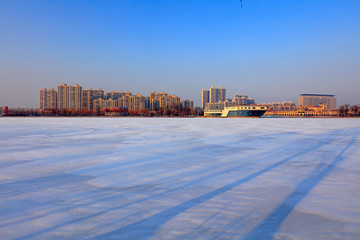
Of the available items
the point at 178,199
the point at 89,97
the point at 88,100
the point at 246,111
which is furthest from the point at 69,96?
the point at 178,199

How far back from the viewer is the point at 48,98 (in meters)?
180

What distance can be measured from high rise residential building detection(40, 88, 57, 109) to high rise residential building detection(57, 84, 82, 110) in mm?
5569

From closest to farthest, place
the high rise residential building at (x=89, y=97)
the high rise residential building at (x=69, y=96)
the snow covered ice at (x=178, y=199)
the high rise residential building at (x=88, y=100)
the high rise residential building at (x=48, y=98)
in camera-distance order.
A: 1. the snow covered ice at (x=178, y=199)
2. the high rise residential building at (x=69, y=96)
3. the high rise residential building at (x=88, y=100)
4. the high rise residential building at (x=89, y=97)
5. the high rise residential building at (x=48, y=98)

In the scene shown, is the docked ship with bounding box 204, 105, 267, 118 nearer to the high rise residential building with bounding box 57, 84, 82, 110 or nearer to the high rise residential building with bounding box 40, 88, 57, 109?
the high rise residential building with bounding box 57, 84, 82, 110

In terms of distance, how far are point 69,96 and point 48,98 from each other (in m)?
19.9

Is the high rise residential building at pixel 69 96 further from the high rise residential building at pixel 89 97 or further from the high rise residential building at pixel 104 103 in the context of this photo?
the high rise residential building at pixel 104 103

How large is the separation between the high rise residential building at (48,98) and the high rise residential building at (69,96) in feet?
18.3

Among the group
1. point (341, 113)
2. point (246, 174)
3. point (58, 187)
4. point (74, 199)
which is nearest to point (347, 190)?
point (246, 174)

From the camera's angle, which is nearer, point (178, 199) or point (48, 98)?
point (178, 199)

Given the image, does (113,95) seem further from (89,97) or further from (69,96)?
(69,96)

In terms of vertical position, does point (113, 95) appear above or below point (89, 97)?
above

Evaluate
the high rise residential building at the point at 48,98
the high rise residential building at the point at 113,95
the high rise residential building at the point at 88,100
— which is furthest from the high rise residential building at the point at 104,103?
the high rise residential building at the point at 48,98

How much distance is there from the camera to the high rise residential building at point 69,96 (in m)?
171

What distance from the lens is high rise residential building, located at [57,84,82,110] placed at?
561ft
